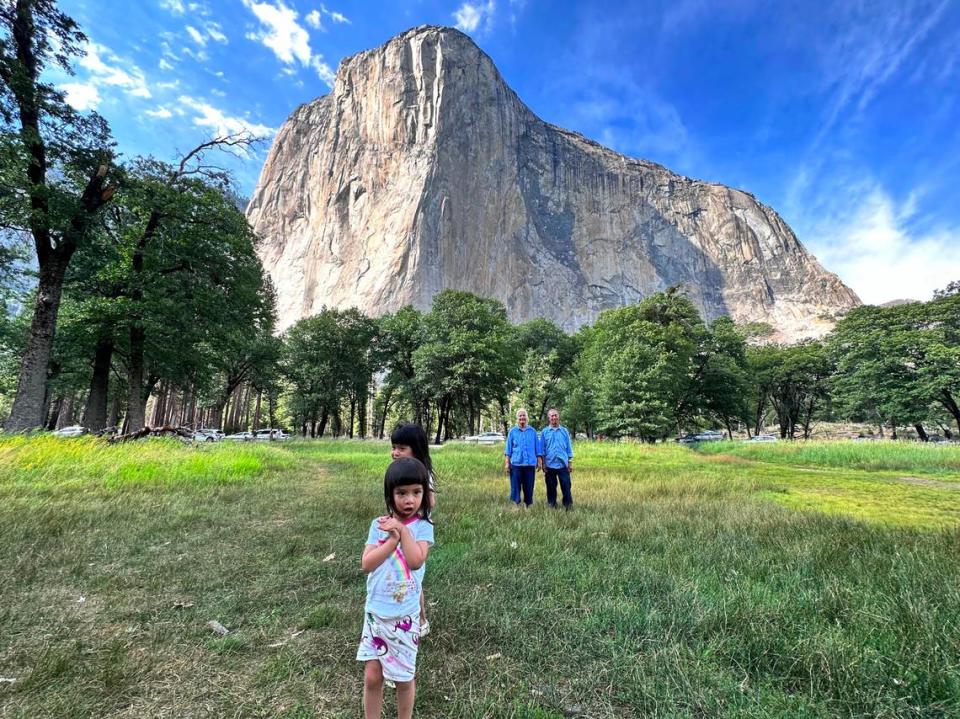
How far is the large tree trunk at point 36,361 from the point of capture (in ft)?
41.8

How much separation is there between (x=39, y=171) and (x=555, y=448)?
60.1 ft

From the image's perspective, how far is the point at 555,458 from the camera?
25.9 ft

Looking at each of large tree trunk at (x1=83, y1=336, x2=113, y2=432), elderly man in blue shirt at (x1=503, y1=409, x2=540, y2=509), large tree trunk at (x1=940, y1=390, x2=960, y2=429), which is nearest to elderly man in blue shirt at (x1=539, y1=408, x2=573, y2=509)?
elderly man in blue shirt at (x1=503, y1=409, x2=540, y2=509)

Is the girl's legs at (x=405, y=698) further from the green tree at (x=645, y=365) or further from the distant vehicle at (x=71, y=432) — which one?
the green tree at (x=645, y=365)

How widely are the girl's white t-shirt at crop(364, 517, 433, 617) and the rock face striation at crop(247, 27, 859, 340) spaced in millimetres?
75657

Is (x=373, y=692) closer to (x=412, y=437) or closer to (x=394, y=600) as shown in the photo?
(x=394, y=600)

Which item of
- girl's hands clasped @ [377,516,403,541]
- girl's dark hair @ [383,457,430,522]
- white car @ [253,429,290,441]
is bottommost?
white car @ [253,429,290,441]

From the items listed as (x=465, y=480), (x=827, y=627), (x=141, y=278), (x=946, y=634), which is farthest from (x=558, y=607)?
(x=141, y=278)

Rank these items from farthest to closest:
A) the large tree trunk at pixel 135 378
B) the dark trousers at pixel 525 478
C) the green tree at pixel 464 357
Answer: the green tree at pixel 464 357
the large tree trunk at pixel 135 378
the dark trousers at pixel 525 478

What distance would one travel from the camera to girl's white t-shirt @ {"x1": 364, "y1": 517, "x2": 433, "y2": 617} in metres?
2.10

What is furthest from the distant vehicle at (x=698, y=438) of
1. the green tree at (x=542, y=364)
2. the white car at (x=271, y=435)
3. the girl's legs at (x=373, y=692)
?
the girl's legs at (x=373, y=692)

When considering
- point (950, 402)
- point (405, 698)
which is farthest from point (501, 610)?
point (950, 402)

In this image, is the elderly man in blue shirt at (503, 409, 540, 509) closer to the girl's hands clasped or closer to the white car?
the girl's hands clasped

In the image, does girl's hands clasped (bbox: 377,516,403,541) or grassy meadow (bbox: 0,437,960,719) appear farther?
grassy meadow (bbox: 0,437,960,719)
